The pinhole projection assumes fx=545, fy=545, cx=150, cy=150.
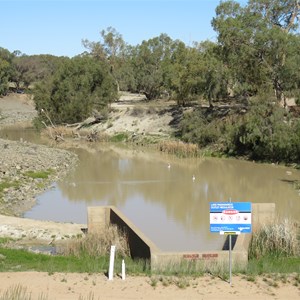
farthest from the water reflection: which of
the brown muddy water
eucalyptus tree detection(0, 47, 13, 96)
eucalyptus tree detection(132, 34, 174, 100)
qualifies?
eucalyptus tree detection(0, 47, 13, 96)

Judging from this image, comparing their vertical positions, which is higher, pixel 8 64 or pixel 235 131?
pixel 8 64

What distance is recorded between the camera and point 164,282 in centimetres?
1334

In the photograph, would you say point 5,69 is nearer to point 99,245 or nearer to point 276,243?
point 99,245

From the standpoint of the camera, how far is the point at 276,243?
16.7 metres

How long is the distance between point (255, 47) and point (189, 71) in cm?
1010

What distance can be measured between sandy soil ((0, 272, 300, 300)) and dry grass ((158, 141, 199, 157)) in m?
33.8

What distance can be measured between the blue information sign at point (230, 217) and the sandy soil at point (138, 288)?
4.81ft

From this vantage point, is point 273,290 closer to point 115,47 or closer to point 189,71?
point 189,71

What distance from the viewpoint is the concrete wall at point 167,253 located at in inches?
567

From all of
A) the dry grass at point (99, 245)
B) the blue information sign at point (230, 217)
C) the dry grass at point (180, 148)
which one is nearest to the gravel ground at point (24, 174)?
the dry grass at point (99, 245)

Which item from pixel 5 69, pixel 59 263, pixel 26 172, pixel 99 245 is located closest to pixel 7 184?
pixel 26 172

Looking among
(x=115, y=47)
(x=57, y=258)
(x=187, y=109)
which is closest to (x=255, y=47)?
(x=187, y=109)

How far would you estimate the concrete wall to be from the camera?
14414 mm

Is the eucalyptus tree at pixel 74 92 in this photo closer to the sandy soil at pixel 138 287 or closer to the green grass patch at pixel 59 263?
the green grass patch at pixel 59 263
